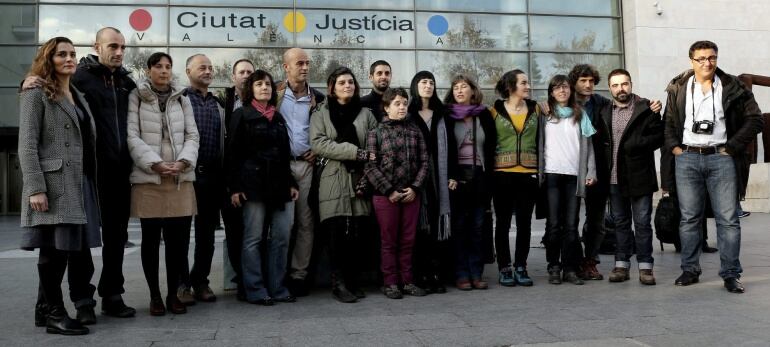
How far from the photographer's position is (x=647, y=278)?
17.1ft

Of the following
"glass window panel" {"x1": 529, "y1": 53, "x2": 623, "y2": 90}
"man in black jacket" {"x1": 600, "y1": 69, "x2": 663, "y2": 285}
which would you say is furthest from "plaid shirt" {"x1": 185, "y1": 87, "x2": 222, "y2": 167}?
"glass window panel" {"x1": 529, "y1": 53, "x2": 623, "y2": 90}

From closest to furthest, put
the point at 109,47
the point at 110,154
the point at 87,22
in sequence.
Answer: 1. the point at 110,154
2. the point at 109,47
3. the point at 87,22

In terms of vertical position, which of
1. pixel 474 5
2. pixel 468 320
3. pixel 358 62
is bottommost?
pixel 468 320

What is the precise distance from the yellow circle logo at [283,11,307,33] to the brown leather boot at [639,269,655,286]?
13.5 meters

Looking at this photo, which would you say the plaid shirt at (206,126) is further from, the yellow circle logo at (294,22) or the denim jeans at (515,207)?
the yellow circle logo at (294,22)

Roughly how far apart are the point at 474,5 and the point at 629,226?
13.6 metres

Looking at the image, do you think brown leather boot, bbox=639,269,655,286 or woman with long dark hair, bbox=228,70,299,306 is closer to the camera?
woman with long dark hair, bbox=228,70,299,306

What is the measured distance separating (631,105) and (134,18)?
14772 mm

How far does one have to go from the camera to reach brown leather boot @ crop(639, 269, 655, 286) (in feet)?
17.0

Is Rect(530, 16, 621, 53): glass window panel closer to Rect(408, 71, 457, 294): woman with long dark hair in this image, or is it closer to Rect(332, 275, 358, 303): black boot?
Rect(408, 71, 457, 294): woman with long dark hair

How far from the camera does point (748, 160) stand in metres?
5.10

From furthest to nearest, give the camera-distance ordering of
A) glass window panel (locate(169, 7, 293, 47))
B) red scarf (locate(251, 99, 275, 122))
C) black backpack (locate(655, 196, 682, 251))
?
glass window panel (locate(169, 7, 293, 47)) → black backpack (locate(655, 196, 682, 251)) → red scarf (locate(251, 99, 275, 122))

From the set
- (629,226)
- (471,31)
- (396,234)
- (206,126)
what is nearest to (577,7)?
(471,31)

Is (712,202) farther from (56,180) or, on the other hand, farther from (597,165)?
(56,180)
